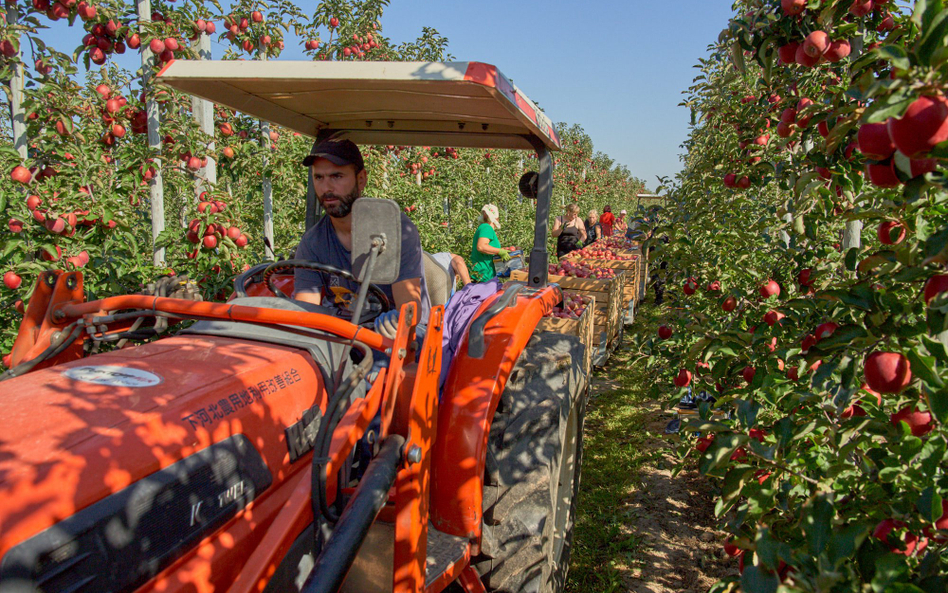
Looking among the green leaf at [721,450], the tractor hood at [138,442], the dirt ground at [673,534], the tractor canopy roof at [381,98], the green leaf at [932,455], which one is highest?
the tractor canopy roof at [381,98]

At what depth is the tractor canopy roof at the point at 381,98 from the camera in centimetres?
168

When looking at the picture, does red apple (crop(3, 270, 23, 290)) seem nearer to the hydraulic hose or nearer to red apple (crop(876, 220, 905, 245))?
the hydraulic hose

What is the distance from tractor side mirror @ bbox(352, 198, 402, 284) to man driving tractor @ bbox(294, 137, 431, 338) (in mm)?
641

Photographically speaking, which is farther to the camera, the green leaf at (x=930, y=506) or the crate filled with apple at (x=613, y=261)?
the crate filled with apple at (x=613, y=261)

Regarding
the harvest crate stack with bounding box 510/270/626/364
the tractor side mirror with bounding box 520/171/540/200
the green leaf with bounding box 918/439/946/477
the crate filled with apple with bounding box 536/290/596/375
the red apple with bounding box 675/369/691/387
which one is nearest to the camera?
the green leaf with bounding box 918/439/946/477

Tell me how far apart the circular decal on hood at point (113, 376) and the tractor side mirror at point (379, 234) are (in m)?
0.57

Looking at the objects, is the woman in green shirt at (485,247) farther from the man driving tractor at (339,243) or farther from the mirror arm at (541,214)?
the man driving tractor at (339,243)

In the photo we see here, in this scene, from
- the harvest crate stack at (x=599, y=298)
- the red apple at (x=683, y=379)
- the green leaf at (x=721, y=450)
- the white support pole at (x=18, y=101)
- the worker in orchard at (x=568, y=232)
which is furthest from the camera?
the worker in orchard at (x=568, y=232)

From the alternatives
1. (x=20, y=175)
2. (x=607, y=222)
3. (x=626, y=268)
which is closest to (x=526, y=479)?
(x=20, y=175)

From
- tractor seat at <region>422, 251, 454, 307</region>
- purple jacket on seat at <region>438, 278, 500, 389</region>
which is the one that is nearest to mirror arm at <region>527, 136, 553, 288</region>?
purple jacket on seat at <region>438, 278, 500, 389</region>

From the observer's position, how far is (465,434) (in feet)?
5.94

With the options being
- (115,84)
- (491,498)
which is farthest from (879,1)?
(115,84)

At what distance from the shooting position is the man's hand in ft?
5.75

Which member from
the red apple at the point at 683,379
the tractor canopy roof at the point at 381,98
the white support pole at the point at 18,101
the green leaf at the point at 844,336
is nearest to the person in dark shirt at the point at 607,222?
the red apple at the point at 683,379
